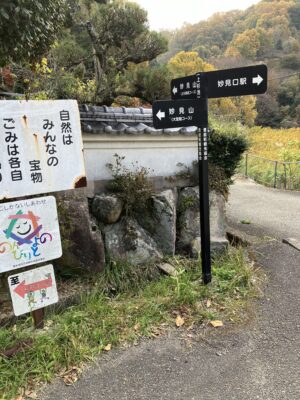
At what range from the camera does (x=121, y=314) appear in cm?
393

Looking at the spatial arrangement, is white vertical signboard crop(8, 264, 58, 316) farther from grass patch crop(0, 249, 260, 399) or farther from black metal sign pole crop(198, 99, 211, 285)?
black metal sign pole crop(198, 99, 211, 285)

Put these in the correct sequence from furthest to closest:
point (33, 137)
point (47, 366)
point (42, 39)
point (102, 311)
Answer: point (42, 39) → point (102, 311) → point (33, 137) → point (47, 366)

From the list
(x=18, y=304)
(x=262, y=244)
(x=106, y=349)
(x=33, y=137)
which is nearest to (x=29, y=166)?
(x=33, y=137)

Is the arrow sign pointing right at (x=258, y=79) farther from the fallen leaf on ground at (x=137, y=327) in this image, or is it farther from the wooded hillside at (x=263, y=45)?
the wooded hillside at (x=263, y=45)

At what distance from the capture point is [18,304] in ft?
11.0

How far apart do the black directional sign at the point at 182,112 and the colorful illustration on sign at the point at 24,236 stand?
178 centimetres

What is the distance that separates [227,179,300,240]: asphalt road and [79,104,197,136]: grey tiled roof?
2.75 meters

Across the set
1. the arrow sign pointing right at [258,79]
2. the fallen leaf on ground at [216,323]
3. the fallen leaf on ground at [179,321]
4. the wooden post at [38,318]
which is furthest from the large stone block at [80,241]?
the arrow sign pointing right at [258,79]

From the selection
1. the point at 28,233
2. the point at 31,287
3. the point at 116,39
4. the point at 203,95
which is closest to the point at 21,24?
the point at 203,95

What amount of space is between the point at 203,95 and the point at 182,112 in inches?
12.6

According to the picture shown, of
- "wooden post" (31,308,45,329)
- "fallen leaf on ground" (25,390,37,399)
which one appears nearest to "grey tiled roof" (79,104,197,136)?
"wooden post" (31,308,45,329)

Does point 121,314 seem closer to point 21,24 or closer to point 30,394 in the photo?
point 30,394

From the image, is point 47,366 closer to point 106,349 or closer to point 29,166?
point 106,349

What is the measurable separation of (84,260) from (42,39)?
304 cm
